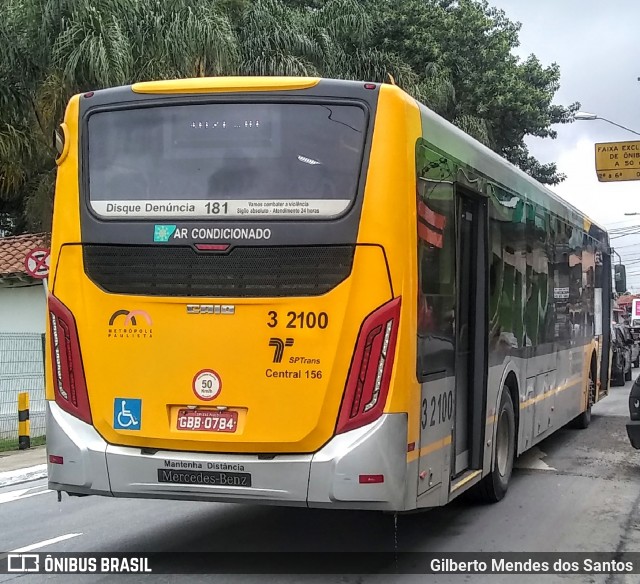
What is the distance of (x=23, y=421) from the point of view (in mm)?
13352

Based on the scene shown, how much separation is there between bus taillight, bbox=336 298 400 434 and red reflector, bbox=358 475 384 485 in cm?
32

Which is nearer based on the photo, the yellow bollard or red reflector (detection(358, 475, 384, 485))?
red reflector (detection(358, 475, 384, 485))

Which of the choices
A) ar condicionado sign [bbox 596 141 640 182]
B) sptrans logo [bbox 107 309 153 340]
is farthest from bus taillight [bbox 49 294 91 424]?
ar condicionado sign [bbox 596 141 640 182]

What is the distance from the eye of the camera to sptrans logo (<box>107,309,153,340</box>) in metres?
5.91

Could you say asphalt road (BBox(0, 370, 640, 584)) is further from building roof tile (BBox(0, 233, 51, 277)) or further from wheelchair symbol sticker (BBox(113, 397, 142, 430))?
building roof tile (BBox(0, 233, 51, 277))

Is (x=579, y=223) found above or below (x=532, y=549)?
above

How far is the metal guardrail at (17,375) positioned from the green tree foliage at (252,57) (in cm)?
294

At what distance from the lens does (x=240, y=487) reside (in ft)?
18.5

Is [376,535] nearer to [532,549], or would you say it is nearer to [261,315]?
[532,549]

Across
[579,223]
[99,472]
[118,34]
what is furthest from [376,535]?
[118,34]

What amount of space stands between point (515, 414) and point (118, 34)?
30.6ft

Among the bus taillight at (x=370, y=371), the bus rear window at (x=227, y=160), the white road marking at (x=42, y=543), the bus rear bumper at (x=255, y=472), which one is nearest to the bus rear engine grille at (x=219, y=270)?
the bus rear window at (x=227, y=160)

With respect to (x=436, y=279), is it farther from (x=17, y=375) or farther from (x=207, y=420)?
(x=17, y=375)

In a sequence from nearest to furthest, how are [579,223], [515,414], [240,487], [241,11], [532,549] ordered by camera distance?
[240,487], [532,549], [515,414], [579,223], [241,11]
